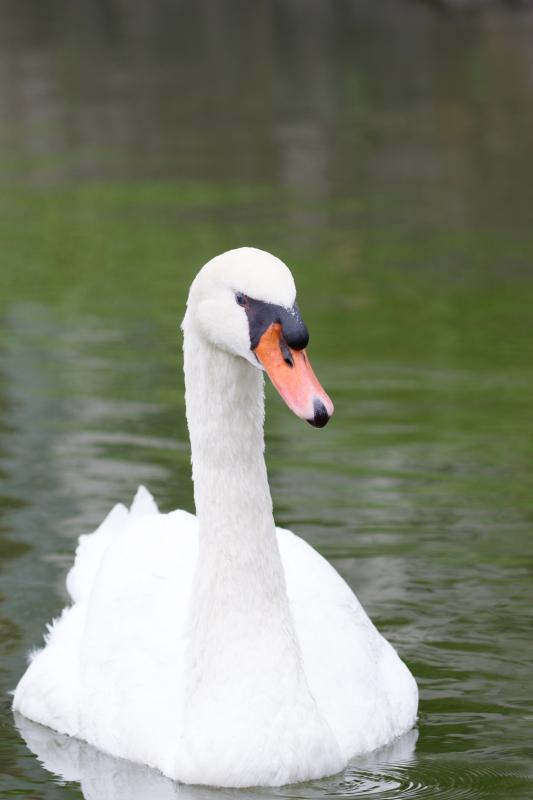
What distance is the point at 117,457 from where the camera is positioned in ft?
33.7

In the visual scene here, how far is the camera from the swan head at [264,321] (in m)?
5.42

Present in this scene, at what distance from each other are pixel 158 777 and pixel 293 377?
157cm

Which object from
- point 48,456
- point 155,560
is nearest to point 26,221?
point 48,456

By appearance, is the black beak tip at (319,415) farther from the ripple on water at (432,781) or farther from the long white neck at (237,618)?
the ripple on water at (432,781)

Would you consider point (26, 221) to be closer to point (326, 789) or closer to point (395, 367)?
point (395, 367)

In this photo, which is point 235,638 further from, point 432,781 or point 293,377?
point 293,377

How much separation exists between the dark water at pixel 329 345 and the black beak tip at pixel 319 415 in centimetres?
143

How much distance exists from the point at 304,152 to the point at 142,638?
55.2 ft

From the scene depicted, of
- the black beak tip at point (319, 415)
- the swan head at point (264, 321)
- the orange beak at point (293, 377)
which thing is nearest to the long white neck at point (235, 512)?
the swan head at point (264, 321)

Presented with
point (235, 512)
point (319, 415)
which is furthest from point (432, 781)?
point (319, 415)

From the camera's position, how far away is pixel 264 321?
220 inches

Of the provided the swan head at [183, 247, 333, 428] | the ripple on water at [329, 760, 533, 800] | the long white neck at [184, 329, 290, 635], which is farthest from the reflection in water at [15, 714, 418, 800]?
the swan head at [183, 247, 333, 428]

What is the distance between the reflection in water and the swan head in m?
1.35

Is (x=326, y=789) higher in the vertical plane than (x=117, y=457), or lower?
lower
